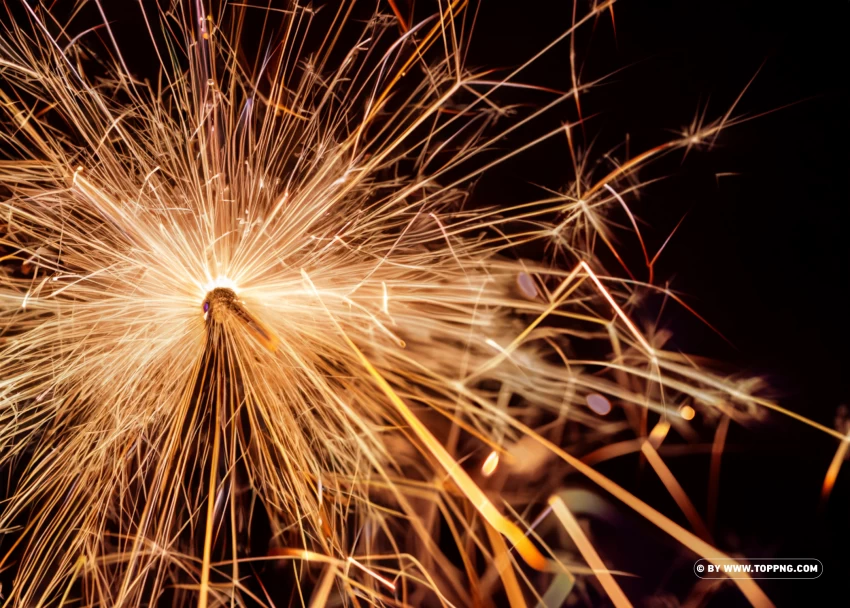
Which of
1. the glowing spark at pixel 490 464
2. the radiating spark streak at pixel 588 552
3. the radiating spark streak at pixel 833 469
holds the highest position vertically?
the radiating spark streak at pixel 833 469

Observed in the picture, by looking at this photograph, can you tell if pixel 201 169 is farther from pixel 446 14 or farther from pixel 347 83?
pixel 446 14

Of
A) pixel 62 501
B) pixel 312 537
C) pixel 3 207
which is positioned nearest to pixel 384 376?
pixel 312 537

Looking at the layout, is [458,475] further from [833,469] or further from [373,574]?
[833,469]

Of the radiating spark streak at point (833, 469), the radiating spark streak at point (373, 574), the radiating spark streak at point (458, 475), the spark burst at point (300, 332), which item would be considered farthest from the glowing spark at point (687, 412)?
the radiating spark streak at point (373, 574)

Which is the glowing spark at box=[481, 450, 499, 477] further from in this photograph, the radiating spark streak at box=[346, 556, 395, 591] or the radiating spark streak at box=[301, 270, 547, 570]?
the radiating spark streak at box=[346, 556, 395, 591]

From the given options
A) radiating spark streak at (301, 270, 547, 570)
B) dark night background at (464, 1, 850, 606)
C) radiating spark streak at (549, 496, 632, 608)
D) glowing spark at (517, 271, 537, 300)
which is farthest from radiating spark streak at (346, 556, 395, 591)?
dark night background at (464, 1, 850, 606)

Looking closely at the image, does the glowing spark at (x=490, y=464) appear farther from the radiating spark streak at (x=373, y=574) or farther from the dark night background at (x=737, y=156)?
the dark night background at (x=737, y=156)

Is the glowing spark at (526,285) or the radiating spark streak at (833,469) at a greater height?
the glowing spark at (526,285)
